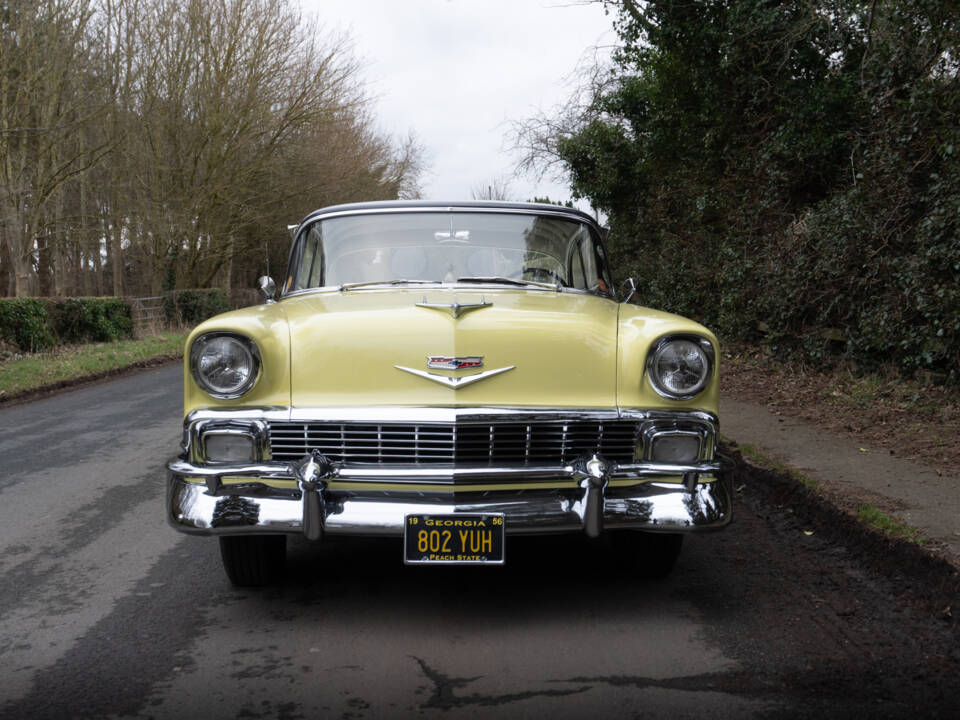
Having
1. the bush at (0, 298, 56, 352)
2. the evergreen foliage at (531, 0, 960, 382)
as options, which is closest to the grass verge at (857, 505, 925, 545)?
the evergreen foliage at (531, 0, 960, 382)

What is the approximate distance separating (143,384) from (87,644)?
34.8ft

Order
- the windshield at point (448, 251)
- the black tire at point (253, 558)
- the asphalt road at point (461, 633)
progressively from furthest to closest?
the windshield at point (448, 251) < the black tire at point (253, 558) < the asphalt road at point (461, 633)

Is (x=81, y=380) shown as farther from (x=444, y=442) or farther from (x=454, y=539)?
(x=454, y=539)

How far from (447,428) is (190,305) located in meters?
23.8

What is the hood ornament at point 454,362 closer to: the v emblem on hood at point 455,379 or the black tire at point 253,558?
the v emblem on hood at point 455,379

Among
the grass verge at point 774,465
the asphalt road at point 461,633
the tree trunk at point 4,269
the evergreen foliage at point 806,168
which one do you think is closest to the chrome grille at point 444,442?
the asphalt road at point 461,633

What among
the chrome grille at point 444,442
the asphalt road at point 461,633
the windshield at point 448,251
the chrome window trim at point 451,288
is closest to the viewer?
the asphalt road at point 461,633

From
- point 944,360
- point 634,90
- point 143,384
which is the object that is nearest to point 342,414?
point 944,360

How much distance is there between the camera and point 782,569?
446cm

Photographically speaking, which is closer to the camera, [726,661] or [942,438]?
[726,661]

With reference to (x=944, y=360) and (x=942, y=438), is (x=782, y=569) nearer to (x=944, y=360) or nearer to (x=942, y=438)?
(x=942, y=438)

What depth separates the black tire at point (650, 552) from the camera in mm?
4125

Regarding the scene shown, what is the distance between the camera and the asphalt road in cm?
298

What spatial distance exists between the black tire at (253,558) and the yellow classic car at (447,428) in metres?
0.02
